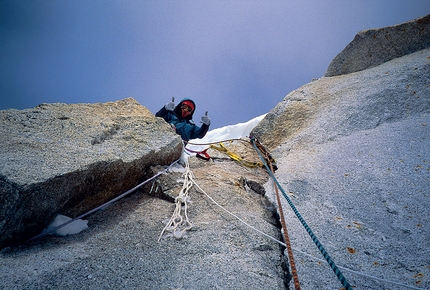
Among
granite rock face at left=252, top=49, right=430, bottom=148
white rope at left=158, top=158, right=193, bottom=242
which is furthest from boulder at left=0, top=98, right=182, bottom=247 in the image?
granite rock face at left=252, top=49, right=430, bottom=148

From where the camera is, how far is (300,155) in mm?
4355

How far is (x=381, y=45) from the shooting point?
20.8 feet

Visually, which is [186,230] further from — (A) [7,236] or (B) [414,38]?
(B) [414,38]

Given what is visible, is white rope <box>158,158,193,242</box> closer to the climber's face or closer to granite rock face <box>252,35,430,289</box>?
granite rock face <box>252,35,430,289</box>

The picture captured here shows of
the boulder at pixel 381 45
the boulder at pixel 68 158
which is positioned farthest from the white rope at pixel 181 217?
the boulder at pixel 381 45

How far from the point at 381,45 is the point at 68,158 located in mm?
7758

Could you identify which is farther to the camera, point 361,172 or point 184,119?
point 184,119

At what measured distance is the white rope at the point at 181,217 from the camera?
2402 mm

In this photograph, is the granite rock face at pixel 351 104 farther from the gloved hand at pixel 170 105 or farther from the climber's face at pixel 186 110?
the gloved hand at pixel 170 105

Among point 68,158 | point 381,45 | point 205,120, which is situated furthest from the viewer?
point 381,45

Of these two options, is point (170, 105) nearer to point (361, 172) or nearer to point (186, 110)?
point (186, 110)

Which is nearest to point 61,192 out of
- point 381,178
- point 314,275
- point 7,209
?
→ point 7,209

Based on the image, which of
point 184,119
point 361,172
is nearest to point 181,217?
point 361,172

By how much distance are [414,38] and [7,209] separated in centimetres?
860
